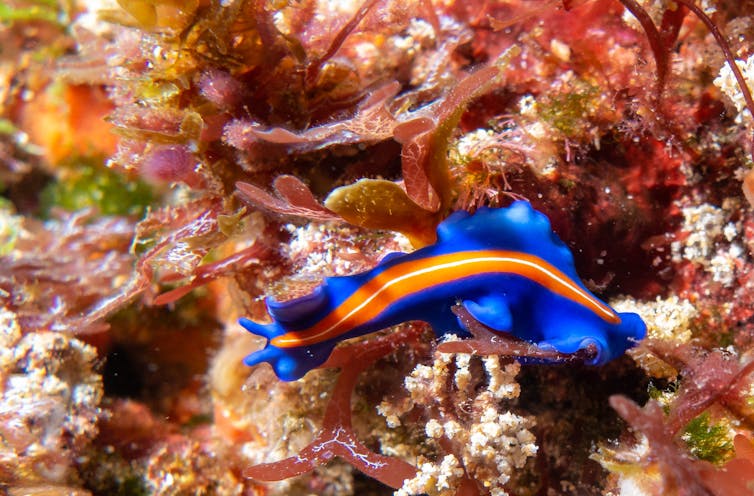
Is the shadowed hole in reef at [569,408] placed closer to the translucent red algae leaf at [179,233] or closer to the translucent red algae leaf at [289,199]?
the translucent red algae leaf at [289,199]

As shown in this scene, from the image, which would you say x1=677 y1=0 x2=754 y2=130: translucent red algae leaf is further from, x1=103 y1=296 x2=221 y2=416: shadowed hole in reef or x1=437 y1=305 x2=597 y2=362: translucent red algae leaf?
x1=103 y1=296 x2=221 y2=416: shadowed hole in reef

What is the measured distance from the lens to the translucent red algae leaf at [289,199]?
225cm

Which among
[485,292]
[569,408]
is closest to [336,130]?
[485,292]

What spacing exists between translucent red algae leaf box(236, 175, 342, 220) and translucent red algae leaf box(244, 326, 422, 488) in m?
0.72

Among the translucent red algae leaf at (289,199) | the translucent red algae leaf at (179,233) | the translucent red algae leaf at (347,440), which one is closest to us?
the translucent red algae leaf at (289,199)

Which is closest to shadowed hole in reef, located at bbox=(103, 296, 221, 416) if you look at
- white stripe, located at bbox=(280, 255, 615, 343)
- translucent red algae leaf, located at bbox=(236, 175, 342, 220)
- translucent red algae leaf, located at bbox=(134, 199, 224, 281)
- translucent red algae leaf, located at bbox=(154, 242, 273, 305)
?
translucent red algae leaf, located at bbox=(154, 242, 273, 305)

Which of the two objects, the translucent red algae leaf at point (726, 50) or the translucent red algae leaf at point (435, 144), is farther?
the translucent red algae leaf at point (726, 50)

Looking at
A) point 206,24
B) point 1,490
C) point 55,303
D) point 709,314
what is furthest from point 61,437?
point 709,314

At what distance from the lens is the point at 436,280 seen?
2.21m

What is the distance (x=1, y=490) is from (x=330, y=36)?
9.57 feet

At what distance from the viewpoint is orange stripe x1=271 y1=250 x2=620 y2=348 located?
7.13 ft

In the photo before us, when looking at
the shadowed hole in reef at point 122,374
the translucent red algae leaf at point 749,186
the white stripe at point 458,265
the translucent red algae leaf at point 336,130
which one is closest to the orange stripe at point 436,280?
the white stripe at point 458,265

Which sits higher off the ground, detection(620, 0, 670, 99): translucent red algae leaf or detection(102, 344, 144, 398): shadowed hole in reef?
detection(620, 0, 670, 99): translucent red algae leaf

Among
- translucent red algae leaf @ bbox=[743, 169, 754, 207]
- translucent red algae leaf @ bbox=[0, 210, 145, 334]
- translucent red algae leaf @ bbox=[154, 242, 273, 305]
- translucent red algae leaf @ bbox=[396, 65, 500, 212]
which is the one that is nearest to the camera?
translucent red algae leaf @ bbox=[396, 65, 500, 212]
